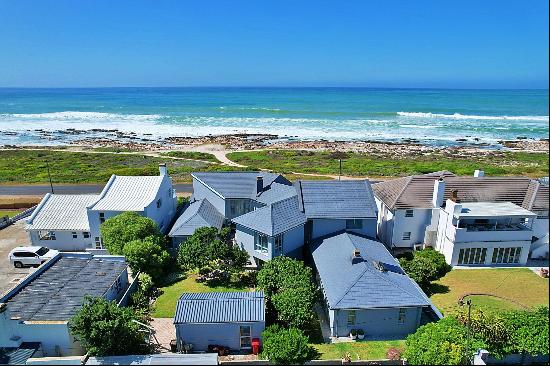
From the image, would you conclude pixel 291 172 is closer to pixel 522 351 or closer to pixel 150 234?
pixel 150 234

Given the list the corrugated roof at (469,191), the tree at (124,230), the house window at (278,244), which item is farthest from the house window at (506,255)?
the tree at (124,230)

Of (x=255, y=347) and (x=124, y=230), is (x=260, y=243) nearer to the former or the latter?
(x=255, y=347)

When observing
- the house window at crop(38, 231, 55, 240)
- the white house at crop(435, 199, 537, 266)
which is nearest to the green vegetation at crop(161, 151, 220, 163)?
the house window at crop(38, 231, 55, 240)

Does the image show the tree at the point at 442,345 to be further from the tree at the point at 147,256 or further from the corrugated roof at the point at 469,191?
the tree at the point at 147,256

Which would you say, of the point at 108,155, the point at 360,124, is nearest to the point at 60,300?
the point at 108,155

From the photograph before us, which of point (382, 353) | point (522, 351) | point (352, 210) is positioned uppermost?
point (352, 210)

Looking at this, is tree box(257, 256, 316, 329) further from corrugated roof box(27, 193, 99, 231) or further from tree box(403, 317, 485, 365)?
corrugated roof box(27, 193, 99, 231)

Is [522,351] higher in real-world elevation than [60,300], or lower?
lower

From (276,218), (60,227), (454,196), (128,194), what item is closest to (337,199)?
(276,218)
